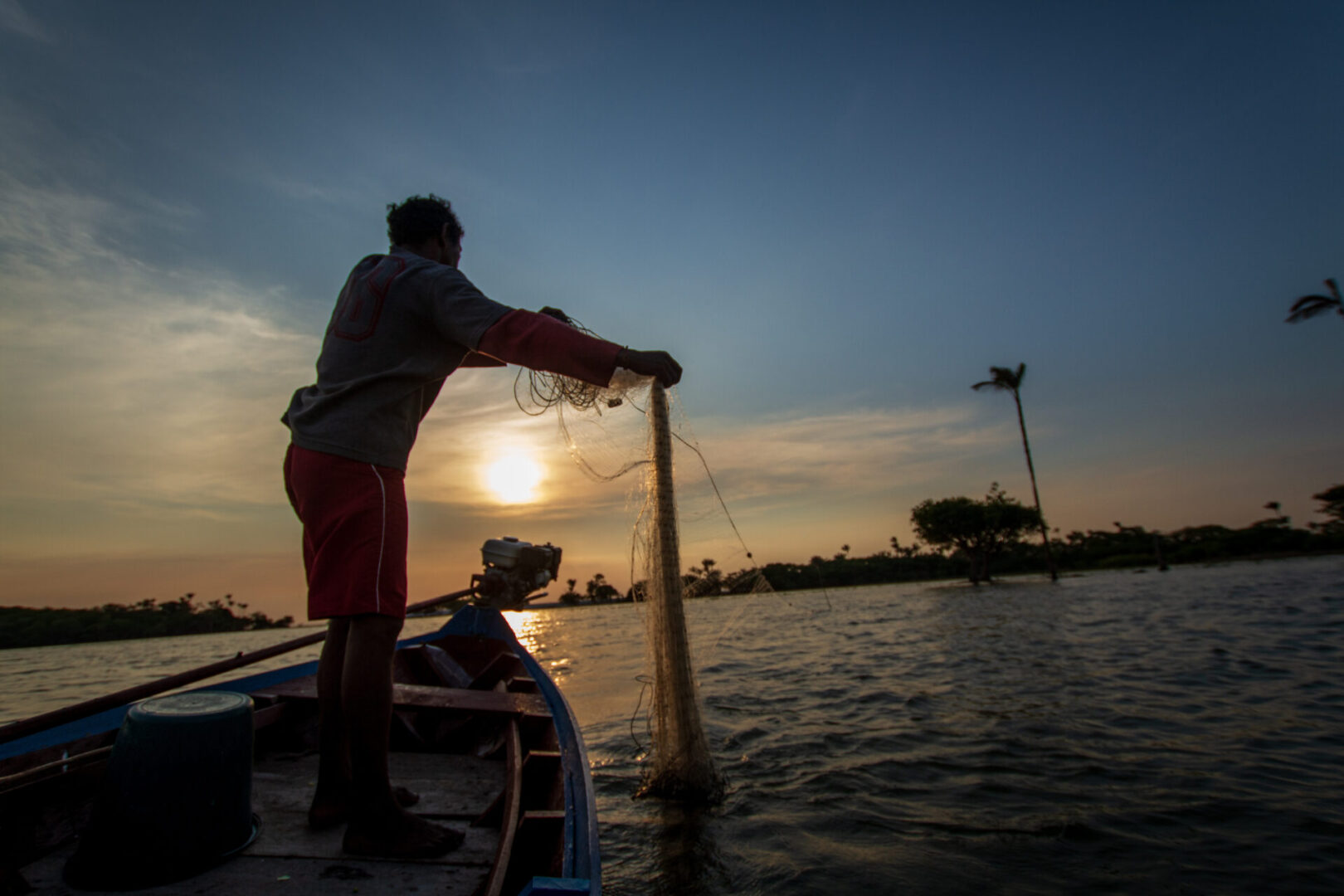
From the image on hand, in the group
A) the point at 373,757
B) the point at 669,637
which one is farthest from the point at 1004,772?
the point at 373,757

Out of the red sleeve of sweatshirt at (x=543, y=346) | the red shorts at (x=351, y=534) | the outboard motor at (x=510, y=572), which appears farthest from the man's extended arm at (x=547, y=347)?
the outboard motor at (x=510, y=572)

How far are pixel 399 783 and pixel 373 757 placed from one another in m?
1.09

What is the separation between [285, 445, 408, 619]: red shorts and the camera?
2.03 metres

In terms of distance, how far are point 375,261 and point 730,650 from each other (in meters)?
13.0

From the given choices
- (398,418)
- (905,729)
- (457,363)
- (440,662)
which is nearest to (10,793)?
(398,418)

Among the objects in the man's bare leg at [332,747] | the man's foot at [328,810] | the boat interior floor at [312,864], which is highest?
the man's bare leg at [332,747]

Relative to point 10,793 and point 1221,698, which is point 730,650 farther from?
point 10,793

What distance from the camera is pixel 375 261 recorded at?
2367 millimetres

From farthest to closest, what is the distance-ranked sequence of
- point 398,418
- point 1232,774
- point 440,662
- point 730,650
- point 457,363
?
point 730,650 < point 440,662 < point 1232,774 < point 457,363 < point 398,418

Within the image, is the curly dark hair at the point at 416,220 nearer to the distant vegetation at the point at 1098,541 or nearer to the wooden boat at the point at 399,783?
the wooden boat at the point at 399,783

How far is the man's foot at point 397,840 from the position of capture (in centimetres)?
196

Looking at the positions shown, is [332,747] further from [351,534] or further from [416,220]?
[416,220]

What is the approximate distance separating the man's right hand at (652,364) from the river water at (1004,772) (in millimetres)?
2707

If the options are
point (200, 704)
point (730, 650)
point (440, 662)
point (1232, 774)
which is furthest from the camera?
point (730, 650)
